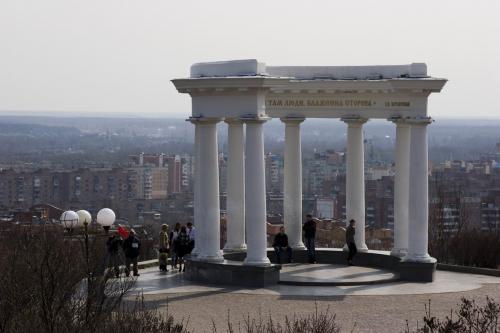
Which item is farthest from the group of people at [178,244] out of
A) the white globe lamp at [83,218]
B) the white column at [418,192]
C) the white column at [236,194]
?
the white globe lamp at [83,218]

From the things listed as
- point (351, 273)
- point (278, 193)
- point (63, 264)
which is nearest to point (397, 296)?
point (351, 273)

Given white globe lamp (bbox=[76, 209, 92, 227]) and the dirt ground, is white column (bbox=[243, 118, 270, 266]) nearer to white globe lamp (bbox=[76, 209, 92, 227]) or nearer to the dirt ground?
the dirt ground

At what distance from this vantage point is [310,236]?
145 feet

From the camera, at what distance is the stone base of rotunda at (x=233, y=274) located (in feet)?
125

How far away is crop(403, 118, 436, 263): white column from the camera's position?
39.8 m

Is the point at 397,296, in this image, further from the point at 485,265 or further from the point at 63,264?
the point at 63,264

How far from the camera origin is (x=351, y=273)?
1636 inches

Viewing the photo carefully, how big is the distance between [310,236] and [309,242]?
0.37m

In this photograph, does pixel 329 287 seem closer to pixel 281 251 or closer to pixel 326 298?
pixel 326 298

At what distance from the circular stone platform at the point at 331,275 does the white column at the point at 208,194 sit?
8.26ft

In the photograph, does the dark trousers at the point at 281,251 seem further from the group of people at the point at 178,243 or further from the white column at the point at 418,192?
the white column at the point at 418,192

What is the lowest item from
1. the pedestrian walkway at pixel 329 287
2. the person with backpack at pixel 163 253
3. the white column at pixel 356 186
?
the pedestrian walkway at pixel 329 287

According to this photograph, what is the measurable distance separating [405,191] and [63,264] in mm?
21094

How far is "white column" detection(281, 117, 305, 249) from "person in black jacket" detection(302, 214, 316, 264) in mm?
1108
